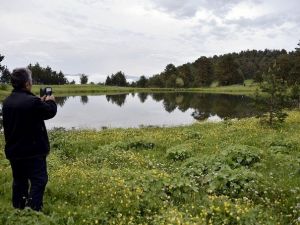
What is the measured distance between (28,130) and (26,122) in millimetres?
172

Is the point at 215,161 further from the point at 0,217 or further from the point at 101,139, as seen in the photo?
the point at 101,139

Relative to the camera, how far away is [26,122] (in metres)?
7.73

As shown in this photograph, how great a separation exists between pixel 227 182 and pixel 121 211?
10.6ft

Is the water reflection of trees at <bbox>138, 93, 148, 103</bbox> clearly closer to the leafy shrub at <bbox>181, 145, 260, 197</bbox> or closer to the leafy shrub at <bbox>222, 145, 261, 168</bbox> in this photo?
the leafy shrub at <bbox>222, 145, 261, 168</bbox>

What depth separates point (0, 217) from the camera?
7172 millimetres

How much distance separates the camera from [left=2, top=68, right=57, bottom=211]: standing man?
768 centimetres

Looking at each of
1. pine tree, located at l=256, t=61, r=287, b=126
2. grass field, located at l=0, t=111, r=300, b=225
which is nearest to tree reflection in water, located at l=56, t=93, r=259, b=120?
pine tree, located at l=256, t=61, r=287, b=126

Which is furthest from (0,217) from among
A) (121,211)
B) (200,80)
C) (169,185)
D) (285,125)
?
(200,80)

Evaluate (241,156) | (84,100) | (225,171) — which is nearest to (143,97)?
(84,100)

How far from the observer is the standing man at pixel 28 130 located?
302 inches

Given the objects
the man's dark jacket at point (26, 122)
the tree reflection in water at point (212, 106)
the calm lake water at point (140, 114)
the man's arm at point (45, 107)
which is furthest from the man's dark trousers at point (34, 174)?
the tree reflection in water at point (212, 106)

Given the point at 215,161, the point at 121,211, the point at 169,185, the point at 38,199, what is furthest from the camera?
the point at 215,161

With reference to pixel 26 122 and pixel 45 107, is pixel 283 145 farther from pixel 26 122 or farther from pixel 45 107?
pixel 26 122

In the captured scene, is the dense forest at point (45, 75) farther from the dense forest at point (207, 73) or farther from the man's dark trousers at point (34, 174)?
the man's dark trousers at point (34, 174)
